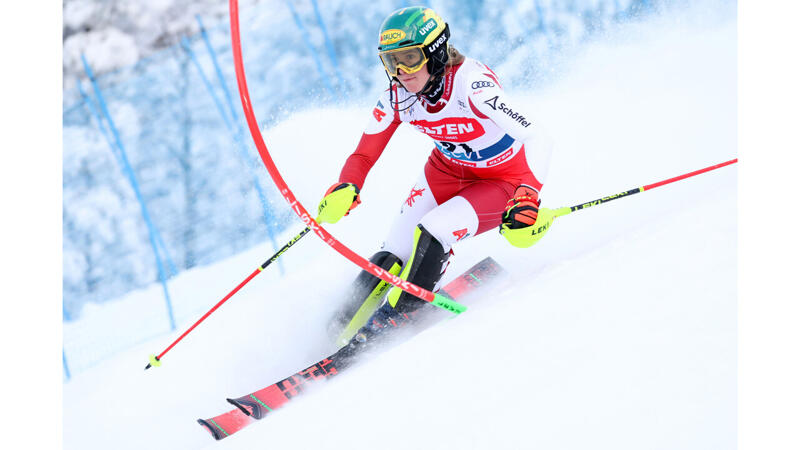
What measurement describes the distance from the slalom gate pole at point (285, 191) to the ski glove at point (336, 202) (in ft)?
1.17

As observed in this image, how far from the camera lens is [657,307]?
5.61 feet

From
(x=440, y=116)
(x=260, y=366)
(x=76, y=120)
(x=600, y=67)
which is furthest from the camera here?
(x=600, y=67)

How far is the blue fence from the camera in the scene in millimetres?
3406

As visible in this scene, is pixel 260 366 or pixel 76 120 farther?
pixel 76 120

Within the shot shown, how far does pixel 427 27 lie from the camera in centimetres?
198

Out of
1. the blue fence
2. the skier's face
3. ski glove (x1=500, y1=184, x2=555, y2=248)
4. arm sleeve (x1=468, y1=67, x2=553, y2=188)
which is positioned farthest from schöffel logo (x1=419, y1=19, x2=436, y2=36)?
the blue fence

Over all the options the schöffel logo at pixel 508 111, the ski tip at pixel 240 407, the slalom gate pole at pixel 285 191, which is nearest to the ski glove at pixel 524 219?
the schöffel logo at pixel 508 111

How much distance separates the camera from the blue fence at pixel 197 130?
11.2 ft

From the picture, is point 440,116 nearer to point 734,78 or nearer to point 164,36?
point 164,36

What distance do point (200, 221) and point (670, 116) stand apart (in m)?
3.14

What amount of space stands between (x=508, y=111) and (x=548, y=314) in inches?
29.4

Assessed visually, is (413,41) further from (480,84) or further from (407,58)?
(480,84)

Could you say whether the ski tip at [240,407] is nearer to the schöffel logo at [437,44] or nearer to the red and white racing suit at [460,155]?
the red and white racing suit at [460,155]

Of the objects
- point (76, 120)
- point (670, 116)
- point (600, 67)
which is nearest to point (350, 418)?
point (76, 120)
